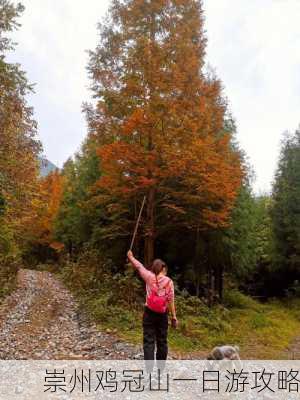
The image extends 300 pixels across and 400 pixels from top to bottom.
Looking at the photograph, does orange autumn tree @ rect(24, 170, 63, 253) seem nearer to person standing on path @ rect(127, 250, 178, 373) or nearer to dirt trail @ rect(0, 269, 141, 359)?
dirt trail @ rect(0, 269, 141, 359)

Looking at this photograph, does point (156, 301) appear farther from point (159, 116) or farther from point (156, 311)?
point (159, 116)

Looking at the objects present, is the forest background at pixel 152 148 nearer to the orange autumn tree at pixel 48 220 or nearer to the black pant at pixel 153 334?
the black pant at pixel 153 334

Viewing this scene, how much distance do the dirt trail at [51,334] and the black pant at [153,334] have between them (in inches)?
89.6

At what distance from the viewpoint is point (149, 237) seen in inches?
706

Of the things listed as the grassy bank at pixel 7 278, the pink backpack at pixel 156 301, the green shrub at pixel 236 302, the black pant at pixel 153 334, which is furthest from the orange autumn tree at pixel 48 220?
the pink backpack at pixel 156 301

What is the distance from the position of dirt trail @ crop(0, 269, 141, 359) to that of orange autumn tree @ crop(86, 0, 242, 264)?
439 cm

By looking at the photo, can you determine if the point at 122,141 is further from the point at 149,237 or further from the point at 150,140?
the point at 149,237

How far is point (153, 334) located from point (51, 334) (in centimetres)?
627

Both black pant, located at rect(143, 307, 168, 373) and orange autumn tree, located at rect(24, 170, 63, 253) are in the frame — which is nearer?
black pant, located at rect(143, 307, 168, 373)

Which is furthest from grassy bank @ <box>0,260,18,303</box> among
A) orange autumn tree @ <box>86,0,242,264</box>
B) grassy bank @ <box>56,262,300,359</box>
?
orange autumn tree @ <box>86,0,242,264</box>

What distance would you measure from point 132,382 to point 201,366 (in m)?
2.35

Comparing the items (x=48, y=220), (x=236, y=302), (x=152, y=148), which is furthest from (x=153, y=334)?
(x=48, y=220)

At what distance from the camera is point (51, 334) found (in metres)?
13.1

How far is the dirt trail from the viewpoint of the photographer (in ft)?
34.8
